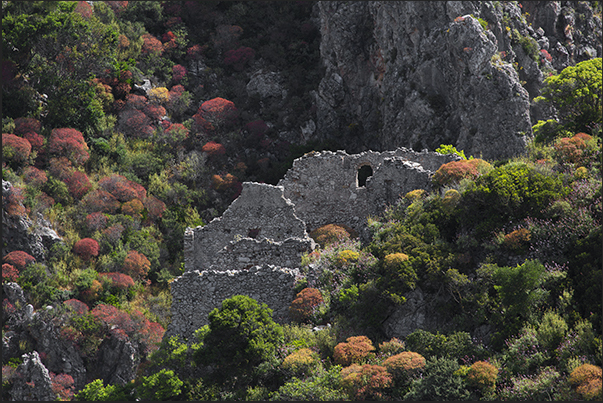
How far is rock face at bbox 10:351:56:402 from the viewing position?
40406 mm

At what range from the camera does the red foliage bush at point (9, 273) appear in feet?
147

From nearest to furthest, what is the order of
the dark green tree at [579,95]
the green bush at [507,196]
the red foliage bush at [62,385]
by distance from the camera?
the green bush at [507,196] → the dark green tree at [579,95] → the red foliage bush at [62,385]

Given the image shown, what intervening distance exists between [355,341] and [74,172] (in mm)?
32540

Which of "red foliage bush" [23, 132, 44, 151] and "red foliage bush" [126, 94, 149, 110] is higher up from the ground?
"red foliage bush" [126, 94, 149, 110]

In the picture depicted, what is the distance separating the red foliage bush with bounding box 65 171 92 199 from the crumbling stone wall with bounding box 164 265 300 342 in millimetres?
25726

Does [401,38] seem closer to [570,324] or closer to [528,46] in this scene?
[528,46]

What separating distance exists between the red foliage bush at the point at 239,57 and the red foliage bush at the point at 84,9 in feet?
39.0

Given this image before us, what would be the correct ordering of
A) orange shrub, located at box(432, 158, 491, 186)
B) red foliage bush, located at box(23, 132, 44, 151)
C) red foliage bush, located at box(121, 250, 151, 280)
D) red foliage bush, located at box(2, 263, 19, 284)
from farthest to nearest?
red foliage bush, located at box(23, 132, 44, 151)
red foliage bush, located at box(121, 250, 151, 280)
red foliage bush, located at box(2, 263, 19, 284)
orange shrub, located at box(432, 158, 491, 186)

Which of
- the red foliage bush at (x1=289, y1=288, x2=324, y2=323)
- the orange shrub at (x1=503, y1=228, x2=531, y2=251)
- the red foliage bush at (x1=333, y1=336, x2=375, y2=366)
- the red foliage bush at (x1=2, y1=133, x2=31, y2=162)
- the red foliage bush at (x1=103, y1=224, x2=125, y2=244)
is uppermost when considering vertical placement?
the red foliage bush at (x1=2, y1=133, x2=31, y2=162)

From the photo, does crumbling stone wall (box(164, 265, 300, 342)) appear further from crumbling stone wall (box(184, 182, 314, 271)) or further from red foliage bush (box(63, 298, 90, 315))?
red foliage bush (box(63, 298, 90, 315))

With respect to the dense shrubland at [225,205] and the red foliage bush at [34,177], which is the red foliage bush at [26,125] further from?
the red foliage bush at [34,177]

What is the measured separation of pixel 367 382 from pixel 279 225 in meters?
11.3

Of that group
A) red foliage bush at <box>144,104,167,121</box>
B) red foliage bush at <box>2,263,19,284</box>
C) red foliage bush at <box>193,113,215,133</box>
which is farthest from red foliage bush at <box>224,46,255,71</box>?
red foliage bush at <box>2,263,19,284</box>

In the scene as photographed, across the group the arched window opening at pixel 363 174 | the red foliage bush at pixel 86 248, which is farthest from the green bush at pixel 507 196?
the red foliage bush at pixel 86 248
